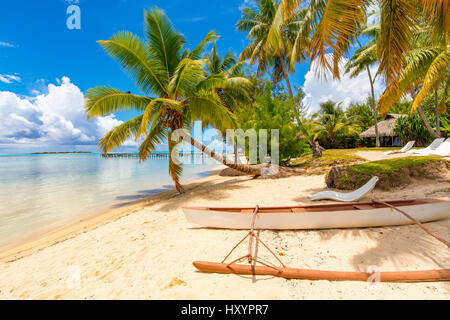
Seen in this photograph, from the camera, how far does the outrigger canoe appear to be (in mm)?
3154

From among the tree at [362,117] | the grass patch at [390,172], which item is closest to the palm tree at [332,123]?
the tree at [362,117]

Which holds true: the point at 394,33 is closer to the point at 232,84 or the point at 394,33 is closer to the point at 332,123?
the point at 232,84

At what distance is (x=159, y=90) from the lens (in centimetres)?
782

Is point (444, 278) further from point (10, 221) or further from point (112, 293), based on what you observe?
point (10, 221)

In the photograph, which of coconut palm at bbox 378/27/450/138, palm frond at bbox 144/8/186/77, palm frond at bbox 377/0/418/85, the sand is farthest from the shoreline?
coconut palm at bbox 378/27/450/138

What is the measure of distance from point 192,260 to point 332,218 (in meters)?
2.54

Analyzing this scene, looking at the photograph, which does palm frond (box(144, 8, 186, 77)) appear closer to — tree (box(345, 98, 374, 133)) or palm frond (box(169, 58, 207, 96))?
palm frond (box(169, 58, 207, 96))

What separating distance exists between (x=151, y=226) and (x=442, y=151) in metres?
16.6

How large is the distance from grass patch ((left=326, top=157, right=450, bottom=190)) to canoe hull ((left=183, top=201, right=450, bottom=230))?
249 centimetres

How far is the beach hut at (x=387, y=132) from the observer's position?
2333cm

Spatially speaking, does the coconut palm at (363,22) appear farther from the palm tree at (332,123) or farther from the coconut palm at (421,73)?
the palm tree at (332,123)

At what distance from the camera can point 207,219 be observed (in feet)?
12.6
